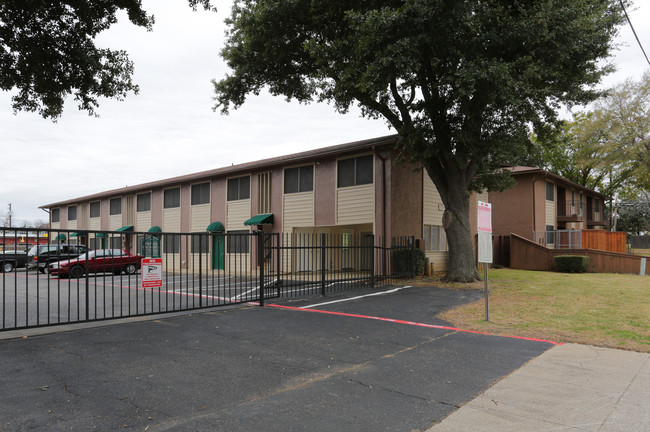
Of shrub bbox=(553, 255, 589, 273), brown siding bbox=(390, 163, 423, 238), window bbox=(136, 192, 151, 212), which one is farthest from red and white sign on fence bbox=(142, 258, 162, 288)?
window bbox=(136, 192, 151, 212)

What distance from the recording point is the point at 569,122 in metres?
Result: 43.8

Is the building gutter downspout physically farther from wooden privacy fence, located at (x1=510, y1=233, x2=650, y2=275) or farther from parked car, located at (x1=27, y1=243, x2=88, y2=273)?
parked car, located at (x1=27, y1=243, x2=88, y2=273)

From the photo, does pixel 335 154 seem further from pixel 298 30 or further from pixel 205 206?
pixel 205 206

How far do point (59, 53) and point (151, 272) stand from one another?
682 centimetres

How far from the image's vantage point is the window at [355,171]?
1934cm

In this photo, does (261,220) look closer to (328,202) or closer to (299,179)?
(299,179)

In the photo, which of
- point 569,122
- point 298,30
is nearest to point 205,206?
point 298,30

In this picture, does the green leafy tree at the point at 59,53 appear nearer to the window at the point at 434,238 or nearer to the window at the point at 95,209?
the window at the point at 434,238

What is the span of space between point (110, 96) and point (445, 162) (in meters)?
11.6

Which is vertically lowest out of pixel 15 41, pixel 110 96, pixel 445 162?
pixel 445 162

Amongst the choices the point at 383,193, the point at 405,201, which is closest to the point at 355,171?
the point at 383,193

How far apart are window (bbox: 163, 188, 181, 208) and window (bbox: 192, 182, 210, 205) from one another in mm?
1574

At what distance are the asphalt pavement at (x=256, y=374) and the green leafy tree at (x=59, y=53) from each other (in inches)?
276

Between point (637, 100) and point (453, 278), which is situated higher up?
point (637, 100)
